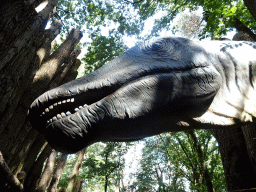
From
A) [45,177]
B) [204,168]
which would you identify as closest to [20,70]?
[45,177]

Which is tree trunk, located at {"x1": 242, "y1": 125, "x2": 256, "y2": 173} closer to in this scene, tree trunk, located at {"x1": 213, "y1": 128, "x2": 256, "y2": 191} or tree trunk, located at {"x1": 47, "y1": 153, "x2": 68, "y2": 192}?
tree trunk, located at {"x1": 213, "y1": 128, "x2": 256, "y2": 191}

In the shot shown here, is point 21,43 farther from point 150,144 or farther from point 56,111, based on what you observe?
point 150,144

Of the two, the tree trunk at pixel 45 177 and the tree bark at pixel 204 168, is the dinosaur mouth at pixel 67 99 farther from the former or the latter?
the tree bark at pixel 204 168

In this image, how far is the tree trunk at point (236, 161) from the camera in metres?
2.95

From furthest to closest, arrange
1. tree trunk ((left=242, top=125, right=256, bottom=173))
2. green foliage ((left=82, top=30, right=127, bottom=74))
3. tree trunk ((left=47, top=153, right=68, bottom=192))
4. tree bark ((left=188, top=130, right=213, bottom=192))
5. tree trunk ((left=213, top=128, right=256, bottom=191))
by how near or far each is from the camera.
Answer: green foliage ((left=82, top=30, right=127, bottom=74)), tree bark ((left=188, top=130, right=213, bottom=192)), tree trunk ((left=47, top=153, right=68, bottom=192)), tree trunk ((left=213, top=128, right=256, bottom=191)), tree trunk ((left=242, top=125, right=256, bottom=173))

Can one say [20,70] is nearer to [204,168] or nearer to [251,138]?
[251,138]

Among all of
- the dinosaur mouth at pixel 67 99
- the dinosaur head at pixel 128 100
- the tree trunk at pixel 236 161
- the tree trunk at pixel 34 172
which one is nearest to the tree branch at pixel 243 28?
the tree trunk at pixel 236 161

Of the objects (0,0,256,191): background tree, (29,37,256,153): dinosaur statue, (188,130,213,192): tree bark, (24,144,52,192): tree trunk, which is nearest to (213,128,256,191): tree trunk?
(0,0,256,191): background tree

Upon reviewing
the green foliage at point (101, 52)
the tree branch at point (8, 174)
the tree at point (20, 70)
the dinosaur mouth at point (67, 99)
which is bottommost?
the tree branch at point (8, 174)

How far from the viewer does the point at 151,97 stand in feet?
3.88

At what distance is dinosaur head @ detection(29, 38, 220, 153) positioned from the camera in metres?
1.05

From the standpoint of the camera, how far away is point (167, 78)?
127 cm

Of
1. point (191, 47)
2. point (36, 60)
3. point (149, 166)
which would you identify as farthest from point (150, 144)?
point (191, 47)

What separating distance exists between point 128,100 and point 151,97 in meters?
0.16
